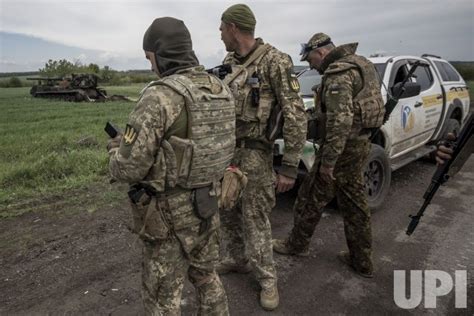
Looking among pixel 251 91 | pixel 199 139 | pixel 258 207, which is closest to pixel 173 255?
→ pixel 199 139

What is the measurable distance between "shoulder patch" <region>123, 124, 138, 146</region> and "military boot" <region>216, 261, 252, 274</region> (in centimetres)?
178

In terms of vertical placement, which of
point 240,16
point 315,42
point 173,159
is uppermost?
point 240,16

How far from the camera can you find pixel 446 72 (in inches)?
268

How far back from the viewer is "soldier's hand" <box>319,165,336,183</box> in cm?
305

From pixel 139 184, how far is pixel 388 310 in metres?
2.10

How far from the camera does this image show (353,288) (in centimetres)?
305

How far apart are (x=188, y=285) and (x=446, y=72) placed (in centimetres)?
623

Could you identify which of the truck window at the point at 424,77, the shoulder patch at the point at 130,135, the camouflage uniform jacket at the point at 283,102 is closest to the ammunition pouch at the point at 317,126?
the camouflage uniform jacket at the point at 283,102

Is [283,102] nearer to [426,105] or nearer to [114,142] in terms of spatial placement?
[114,142]

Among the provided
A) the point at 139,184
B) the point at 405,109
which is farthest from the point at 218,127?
the point at 405,109

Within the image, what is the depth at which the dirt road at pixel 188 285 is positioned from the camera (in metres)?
2.78

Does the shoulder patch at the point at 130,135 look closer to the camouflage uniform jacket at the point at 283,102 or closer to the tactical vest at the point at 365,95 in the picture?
the camouflage uniform jacket at the point at 283,102

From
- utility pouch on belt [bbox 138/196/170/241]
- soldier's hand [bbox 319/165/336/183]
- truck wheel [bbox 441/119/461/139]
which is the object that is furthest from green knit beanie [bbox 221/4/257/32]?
truck wheel [bbox 441/119/461/139]

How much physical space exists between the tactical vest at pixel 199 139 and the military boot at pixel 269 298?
1.21m
